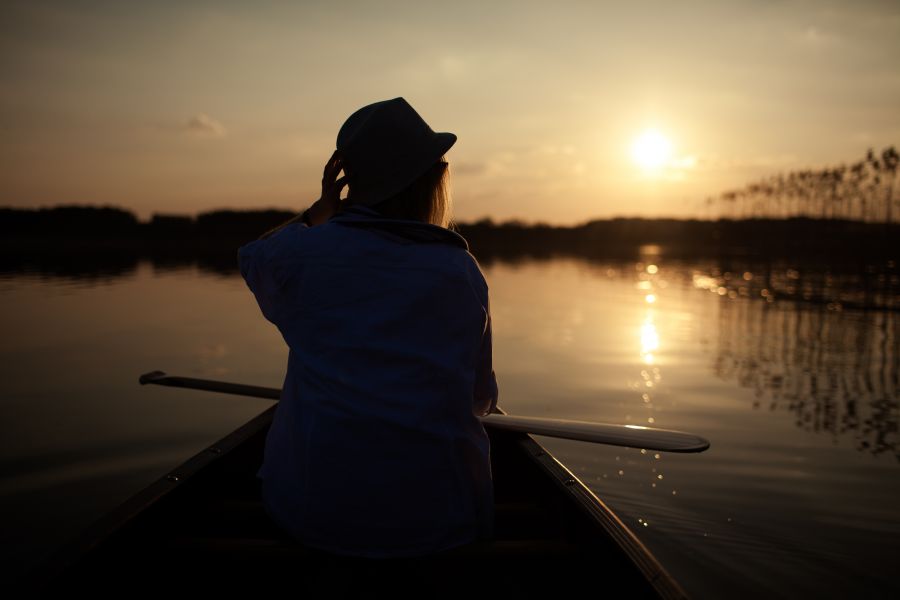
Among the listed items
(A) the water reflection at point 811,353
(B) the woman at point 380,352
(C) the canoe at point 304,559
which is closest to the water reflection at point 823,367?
(A) the water reflection at point 811,353

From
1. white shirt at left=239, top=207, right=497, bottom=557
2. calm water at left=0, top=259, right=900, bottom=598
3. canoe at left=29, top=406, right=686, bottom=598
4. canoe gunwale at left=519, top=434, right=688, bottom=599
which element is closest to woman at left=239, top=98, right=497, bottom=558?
white shirt at left=239, top=207, right=497, bottom=557

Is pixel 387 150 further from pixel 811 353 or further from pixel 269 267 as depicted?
pixel 811 353

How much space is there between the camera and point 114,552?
2.03 meters

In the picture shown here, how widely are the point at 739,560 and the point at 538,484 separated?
168cm

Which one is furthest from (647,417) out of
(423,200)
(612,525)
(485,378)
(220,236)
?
(220,236)

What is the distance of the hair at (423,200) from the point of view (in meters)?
1.84

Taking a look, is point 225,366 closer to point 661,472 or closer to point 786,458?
point 661,472

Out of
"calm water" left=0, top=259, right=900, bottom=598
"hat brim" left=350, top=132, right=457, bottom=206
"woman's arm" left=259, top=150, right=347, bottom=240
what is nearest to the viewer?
"hat brim" left=350, top=132, right=457, bottom=206

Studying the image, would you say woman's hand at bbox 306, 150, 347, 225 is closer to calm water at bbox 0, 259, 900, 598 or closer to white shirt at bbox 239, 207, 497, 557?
white shirt at bbox 239, 207, 497, 557

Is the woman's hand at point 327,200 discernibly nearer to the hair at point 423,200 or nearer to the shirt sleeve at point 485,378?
the hair at point 423,200

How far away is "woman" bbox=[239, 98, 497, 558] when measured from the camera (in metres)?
1.68

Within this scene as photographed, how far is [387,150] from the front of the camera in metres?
1.82

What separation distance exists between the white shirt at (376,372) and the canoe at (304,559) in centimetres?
13

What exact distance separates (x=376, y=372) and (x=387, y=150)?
2.12 feet
